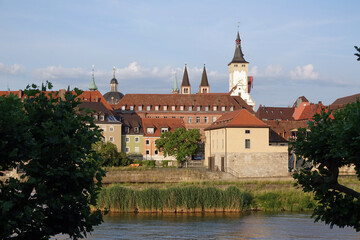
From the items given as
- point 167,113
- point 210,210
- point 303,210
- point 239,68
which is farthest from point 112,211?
point 239,68

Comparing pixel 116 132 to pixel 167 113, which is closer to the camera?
pixel 116 132

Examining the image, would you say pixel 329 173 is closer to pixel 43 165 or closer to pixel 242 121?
pixel 43 165

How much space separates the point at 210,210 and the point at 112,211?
24.3ft

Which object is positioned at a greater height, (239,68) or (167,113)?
(239,68)

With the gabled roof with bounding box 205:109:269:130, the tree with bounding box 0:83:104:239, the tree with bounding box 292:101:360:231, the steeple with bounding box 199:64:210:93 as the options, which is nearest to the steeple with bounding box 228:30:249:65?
the steeple with bounding box 199:64:210:93

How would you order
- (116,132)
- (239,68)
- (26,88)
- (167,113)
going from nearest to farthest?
(26,88) → (116,132) → (167,113) → (239,68)

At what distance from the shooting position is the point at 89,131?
55.9ft

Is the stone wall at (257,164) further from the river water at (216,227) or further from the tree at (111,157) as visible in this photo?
the river water at (216,227)

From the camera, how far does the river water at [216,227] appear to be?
32.2 meters

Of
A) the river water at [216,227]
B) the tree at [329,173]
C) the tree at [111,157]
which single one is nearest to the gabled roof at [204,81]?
the tree at [111,157]

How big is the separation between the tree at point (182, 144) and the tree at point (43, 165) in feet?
205

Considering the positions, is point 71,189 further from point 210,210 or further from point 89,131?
point 210,210

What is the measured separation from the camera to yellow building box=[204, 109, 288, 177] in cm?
6212

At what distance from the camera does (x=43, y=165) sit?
1590cm
